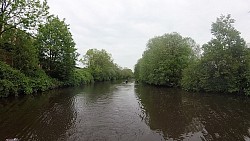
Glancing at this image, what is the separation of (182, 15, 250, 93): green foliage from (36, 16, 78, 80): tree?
28.9 metres

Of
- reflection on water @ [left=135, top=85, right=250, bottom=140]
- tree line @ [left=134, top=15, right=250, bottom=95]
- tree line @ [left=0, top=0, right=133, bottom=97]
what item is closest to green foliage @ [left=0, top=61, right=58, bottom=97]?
tree line @ [left=0, top=0, right=133, bottom=97]

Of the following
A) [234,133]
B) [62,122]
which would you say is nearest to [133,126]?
[62,122]

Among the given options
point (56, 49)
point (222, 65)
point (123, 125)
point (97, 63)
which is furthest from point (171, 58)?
point (97, 63)

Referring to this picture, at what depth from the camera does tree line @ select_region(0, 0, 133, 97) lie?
28312 millimetres

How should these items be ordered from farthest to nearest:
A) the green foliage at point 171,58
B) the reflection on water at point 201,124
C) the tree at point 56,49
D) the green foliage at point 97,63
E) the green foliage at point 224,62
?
the green foliage at point 97,63
the green foliage at point 171,58
the tree at point 56,49
the green foliage at point 224,62
the reflection on water at point 201,124

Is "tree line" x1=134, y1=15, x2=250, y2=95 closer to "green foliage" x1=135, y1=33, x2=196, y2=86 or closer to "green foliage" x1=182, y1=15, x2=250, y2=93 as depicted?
"green foliage" x1=182, y1=15, x2=250, y2=93

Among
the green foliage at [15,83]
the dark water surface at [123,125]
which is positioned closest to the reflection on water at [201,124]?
the dark water surface at [123,125]

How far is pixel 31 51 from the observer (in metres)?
36.0

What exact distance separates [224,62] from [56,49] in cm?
3395

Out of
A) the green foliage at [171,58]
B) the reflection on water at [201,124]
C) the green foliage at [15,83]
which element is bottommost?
the reflection on water at [201,124]

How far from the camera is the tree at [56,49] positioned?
47972 mm

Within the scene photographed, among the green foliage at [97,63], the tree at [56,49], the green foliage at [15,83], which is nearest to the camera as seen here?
the green foliage at [15,83]

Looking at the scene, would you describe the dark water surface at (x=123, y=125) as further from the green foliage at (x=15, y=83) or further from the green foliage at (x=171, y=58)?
the green foliage at (x=171, y=58)

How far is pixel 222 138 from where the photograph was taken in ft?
39.3
